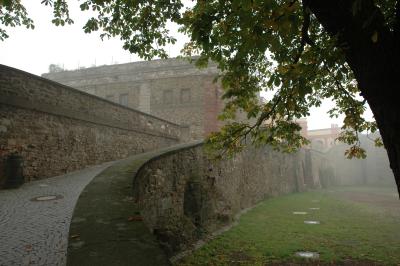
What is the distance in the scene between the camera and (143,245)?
3.40 metres

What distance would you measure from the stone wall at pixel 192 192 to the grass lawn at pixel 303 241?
2.37ft

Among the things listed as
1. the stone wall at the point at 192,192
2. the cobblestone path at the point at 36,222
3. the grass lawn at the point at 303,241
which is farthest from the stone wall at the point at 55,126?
the grass lawn at the point at 303,241

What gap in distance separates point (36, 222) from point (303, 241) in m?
8.20

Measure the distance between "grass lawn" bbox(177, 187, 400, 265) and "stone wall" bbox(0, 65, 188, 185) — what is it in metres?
5.40

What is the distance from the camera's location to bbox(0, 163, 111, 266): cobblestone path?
4.68 meters

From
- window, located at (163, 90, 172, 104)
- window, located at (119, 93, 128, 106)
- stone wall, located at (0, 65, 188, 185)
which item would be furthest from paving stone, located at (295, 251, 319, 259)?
window, located at (119, 93, 128, 106)

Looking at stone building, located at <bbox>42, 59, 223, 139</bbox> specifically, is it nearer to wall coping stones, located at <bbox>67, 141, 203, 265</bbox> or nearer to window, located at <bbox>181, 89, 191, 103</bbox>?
window, located at <bbox>181, 89, 191, 103</bbox>

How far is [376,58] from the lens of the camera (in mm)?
3455

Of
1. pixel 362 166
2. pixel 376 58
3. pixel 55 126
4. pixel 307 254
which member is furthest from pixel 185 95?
pixel 362 166

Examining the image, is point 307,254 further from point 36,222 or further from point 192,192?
point 36,222

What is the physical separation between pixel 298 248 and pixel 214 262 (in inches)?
114

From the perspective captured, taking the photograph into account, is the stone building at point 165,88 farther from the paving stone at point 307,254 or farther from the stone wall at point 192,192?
the paving stone at point 307,254

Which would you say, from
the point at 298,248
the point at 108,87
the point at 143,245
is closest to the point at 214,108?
the point at 108,87

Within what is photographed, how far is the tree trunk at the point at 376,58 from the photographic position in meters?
3.43
